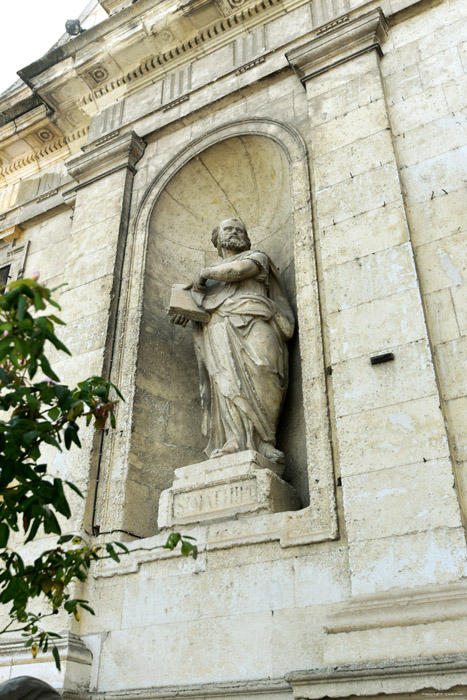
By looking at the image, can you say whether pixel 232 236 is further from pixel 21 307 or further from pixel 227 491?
pixel 21 307

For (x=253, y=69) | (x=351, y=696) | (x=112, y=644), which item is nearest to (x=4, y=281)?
(x=253, y=69)

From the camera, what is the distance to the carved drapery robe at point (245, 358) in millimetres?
6406

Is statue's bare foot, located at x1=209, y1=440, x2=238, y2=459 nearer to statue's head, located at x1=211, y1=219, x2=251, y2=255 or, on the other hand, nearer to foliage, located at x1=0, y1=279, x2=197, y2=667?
statue's head, located at x1=211, y1=219, x2=251, y2=255

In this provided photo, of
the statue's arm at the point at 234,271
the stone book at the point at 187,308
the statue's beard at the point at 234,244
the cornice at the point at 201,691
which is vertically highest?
the statue's beard at the point at 234,244

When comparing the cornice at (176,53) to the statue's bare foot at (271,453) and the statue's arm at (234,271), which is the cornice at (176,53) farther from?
the statue's bare foot at (271,453)

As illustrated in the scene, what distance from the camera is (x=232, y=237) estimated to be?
7488mm

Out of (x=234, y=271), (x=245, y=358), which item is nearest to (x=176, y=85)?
(x=234, y=271)

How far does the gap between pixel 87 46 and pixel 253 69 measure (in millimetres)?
2936

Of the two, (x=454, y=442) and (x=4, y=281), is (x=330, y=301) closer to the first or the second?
(x=454, y=442)

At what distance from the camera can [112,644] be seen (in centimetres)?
559

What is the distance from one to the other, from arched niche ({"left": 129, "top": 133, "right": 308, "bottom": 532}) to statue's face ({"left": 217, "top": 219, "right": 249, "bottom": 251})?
22.7 inches

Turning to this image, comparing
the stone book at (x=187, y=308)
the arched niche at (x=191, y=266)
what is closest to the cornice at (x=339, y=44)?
the arched niche at (x=191, y=266)

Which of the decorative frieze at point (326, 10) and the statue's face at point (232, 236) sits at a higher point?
the decorative frieze at point (326, 10)

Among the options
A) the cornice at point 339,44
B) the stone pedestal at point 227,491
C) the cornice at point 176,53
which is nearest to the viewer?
the stone pedestal at point 227,491
